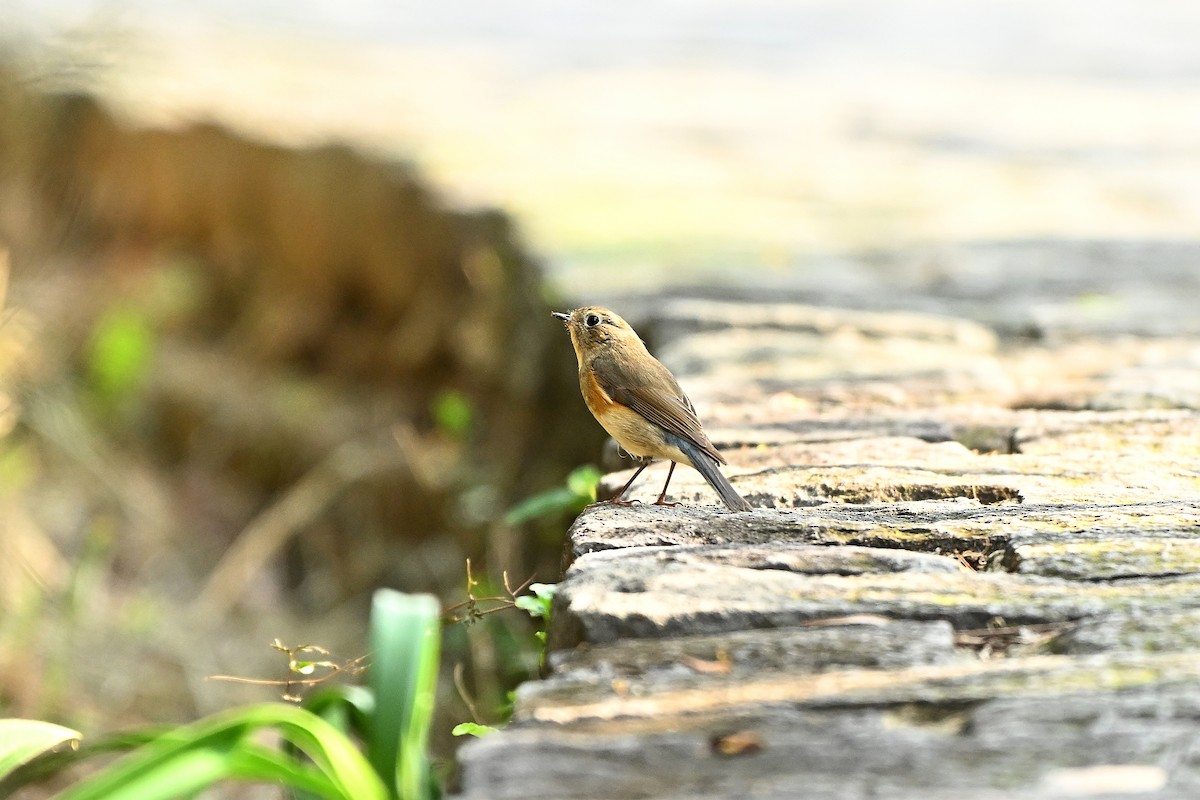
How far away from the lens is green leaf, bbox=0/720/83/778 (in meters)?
1.97

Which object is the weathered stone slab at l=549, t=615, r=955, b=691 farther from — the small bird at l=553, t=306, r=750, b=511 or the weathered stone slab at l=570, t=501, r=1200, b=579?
the small bird at l=553, t=306, r=750, b=511

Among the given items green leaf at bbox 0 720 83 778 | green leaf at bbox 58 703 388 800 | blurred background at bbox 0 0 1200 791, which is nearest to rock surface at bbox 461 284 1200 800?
green leaf at bbox 58 703 388 800

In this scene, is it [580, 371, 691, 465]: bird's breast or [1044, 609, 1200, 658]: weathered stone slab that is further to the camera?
[580, 371, 691, 465]: bird's breast

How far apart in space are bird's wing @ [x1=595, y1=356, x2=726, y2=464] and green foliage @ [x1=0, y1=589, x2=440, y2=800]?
2.35ft

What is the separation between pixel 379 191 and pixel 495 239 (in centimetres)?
98

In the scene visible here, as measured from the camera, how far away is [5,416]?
555 centimetres

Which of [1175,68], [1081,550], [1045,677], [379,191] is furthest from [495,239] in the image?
[1175,68]

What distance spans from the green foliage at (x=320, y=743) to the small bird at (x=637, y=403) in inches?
25.8

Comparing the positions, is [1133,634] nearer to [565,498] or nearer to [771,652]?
[771,652]

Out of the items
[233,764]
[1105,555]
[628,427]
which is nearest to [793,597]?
[1105,555]

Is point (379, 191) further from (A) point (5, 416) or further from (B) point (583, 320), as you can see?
(B) point (583, 320)

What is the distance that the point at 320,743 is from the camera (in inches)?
65.1

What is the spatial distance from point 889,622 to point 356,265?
190 inches

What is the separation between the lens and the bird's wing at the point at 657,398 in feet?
8.17
